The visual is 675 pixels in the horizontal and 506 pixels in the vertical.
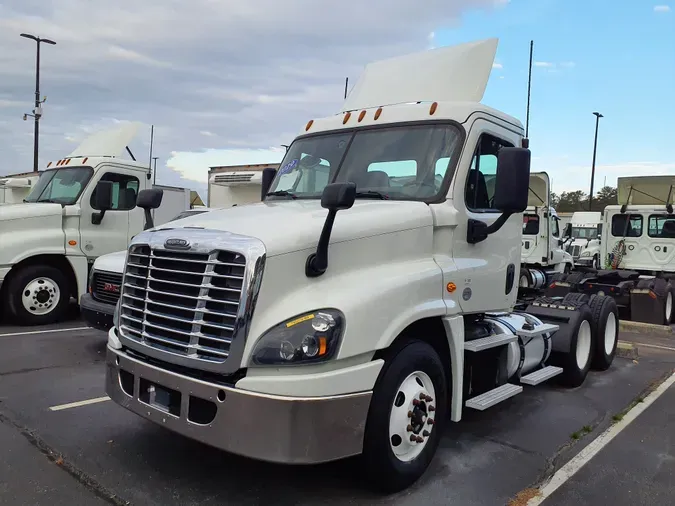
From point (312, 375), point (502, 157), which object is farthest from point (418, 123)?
point (312, 375)

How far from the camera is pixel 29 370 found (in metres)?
6.64

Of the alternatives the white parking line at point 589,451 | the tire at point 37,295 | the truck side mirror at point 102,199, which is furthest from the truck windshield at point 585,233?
the tire at point 37,295

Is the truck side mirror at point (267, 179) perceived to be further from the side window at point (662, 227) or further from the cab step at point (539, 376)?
the side window at point (662, 227)

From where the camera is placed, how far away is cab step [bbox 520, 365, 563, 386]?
5.64m

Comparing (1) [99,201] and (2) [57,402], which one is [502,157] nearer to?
(2) [57,402]

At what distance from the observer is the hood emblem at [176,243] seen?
3.56 metres

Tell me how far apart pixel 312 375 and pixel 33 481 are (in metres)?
2.10

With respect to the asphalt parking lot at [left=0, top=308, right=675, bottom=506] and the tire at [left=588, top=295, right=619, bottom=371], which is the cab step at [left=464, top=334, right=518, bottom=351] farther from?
the tire at [left=588, top=295, right=619, bottom=371]

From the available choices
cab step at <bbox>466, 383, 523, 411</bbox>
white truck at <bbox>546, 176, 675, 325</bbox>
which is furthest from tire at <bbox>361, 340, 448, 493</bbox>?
white truck at <bbox>546, 176, 675, 325</bbox>

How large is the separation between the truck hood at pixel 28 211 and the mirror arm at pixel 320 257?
7426 millimetres

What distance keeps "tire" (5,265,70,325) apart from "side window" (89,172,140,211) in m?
1.34

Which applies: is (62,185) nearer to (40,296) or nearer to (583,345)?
(40,296)

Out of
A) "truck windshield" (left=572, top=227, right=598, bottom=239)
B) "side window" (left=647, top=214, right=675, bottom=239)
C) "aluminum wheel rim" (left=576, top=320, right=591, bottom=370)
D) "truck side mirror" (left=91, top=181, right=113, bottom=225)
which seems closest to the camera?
"aluminum wheel rim" (left=576, top=320, right=591, bottom=370)

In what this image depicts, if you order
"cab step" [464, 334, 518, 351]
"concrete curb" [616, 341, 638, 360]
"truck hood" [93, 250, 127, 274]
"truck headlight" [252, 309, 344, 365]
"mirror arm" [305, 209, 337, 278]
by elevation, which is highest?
"mirror arm" [305, 209, 337, 278]
